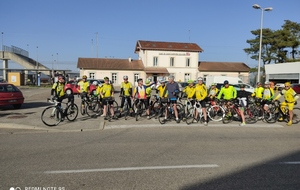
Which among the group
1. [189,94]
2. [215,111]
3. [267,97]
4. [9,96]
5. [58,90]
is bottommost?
[215,111]

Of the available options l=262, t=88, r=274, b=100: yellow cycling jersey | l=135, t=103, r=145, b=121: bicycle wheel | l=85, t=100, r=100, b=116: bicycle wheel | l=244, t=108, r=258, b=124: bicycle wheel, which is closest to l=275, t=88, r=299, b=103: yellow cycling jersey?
l=262, t=88, r=274, b=100: yellow cycling jersey

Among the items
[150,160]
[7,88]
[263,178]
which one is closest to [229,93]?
[150,160]

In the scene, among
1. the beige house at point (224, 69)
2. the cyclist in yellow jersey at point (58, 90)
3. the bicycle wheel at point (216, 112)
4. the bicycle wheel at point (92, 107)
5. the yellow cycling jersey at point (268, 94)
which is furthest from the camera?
the beige house at point (224, 69)

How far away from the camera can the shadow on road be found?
13.8ft

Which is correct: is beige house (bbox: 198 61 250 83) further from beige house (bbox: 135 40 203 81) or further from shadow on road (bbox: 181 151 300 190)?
shadow on road (bbox: 181 151 300 190)

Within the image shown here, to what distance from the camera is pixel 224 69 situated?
52250 millimetres

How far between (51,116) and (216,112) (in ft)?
21.5

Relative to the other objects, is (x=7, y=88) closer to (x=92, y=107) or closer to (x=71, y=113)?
(x=92, y=107)

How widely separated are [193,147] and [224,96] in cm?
444

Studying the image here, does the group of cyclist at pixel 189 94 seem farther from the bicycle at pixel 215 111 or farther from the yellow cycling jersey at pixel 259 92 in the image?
the bicycle at pixel 215 111

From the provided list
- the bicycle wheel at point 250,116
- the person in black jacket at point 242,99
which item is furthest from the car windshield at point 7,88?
the bicycle wheel at point 250,116

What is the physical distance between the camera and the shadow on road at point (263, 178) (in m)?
4.21

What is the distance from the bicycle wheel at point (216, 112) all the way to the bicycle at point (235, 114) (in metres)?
0.24

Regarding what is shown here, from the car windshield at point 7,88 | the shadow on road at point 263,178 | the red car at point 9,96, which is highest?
the car windshield at point 7,88
